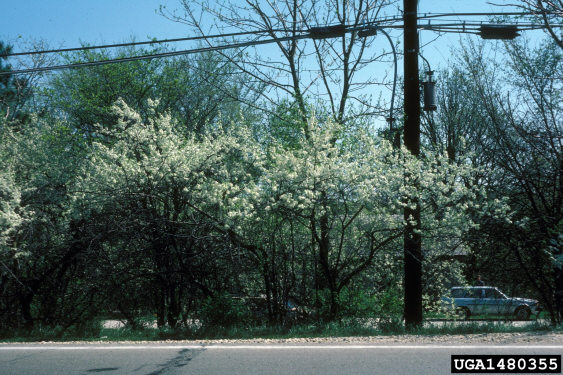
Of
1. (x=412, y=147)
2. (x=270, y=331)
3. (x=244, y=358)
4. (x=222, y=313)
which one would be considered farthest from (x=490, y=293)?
(x=244, y=358)

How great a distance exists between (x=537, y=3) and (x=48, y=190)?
10.8 meters

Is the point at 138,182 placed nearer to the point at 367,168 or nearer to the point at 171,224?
the point at 171,224

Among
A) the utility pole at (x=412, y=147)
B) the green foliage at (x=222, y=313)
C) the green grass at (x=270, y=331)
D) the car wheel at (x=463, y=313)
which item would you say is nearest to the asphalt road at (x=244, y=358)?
the green grass at (x=270, y=331)

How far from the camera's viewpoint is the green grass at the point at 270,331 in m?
7.09

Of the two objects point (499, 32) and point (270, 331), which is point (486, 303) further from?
point (499, 32)

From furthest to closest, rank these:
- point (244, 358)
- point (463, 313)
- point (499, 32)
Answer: point (463, 313) → point (499, 32) → point (244, 358)

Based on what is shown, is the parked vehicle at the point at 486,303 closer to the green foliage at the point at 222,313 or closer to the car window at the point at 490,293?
the car window at the point at 490,293

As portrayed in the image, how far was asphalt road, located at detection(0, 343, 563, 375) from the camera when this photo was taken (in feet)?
16.4

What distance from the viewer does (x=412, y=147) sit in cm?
825

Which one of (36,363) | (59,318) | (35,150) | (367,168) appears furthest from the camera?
(35,150)

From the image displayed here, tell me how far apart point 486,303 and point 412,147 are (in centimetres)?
375

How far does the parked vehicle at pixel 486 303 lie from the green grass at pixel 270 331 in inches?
66.0

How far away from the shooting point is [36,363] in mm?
5484

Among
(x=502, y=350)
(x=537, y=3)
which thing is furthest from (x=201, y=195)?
(x=537, y=3)
